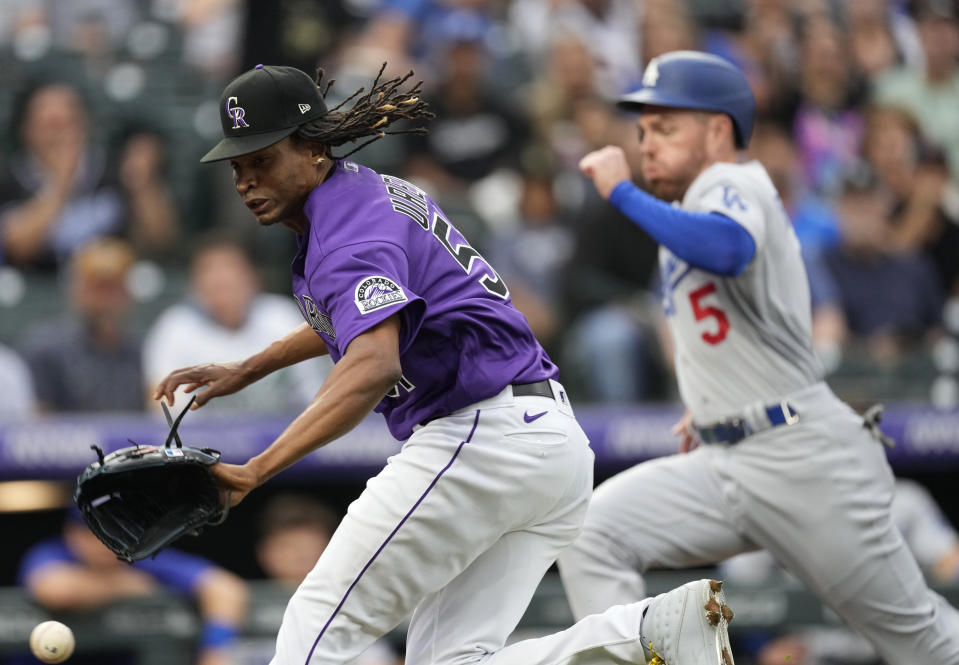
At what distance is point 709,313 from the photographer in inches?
162

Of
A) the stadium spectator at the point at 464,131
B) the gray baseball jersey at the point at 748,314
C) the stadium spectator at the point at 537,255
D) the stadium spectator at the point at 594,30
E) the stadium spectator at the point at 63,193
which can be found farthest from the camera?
the stadium spectator at the point at 594,30

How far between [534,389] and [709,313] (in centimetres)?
88

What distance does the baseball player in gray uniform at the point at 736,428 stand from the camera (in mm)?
3953

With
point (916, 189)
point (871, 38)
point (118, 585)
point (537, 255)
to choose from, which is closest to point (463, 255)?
point (118, 585)

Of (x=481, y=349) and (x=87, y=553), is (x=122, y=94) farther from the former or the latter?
(x=481, y=349)

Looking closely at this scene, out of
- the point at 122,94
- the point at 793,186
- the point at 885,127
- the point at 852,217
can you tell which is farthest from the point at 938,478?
the point at 122,94

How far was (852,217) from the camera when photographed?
318 inches

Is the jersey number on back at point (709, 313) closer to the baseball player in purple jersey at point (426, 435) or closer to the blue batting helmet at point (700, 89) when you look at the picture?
the blue batting helmet at point (700, 89)

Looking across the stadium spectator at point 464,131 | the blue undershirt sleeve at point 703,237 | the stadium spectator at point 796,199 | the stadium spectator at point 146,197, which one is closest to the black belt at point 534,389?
the blue undershirt sleeve at point 703,237

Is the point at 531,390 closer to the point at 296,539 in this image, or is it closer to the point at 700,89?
the point at 700,89

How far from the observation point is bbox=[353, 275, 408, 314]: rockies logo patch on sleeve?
301 centimetres

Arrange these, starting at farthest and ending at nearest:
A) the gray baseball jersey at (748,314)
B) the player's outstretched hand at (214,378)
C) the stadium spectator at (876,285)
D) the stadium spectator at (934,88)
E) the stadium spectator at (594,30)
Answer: the stadium spectator at (934,88)
the stadium spectator at (594,30)
the stadium spectator at (876,285)
the gray baseball jersey at (748,314)
the player's outstretched hand at (214,378)

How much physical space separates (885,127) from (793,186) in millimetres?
925

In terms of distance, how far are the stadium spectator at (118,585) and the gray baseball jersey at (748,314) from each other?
255 cm
